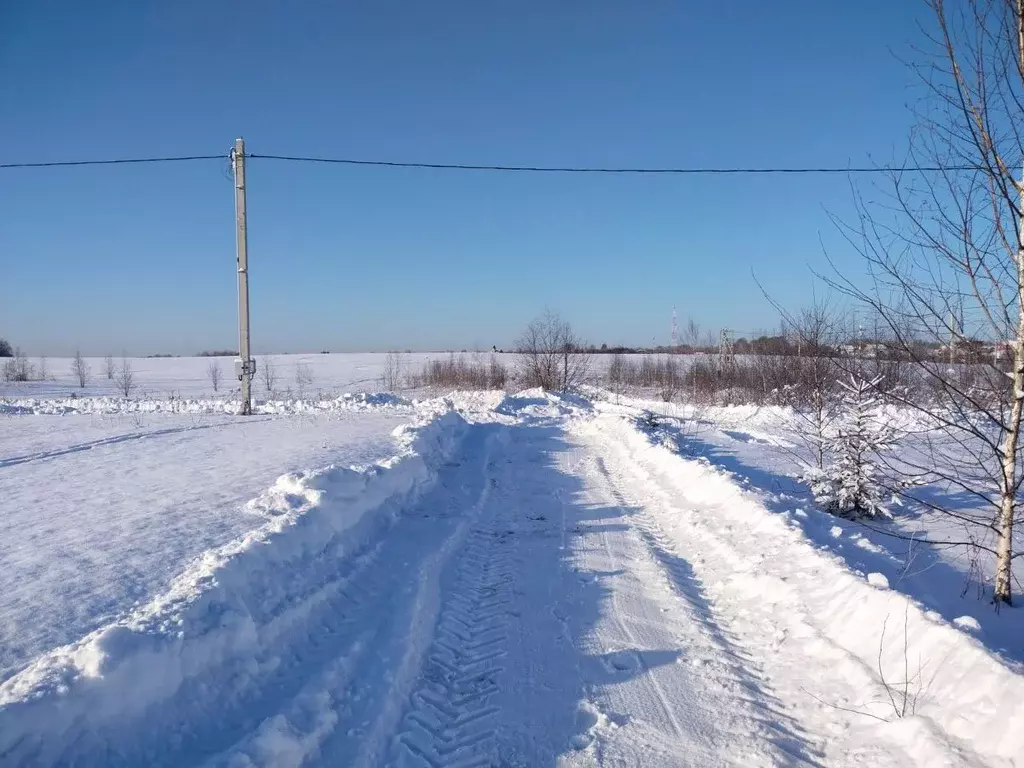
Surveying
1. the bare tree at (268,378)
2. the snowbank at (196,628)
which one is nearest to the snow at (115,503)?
the snowbank at (196,628)

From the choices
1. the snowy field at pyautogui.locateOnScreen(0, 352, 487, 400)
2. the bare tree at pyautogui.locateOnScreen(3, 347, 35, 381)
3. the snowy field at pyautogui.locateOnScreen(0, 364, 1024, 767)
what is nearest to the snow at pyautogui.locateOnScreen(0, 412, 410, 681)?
the snowy field at pyautogui.locateOnScreen(0, 364, 1024, 767)

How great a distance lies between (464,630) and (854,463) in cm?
678

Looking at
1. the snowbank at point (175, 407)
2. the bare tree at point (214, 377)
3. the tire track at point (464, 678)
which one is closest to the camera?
the tire track at point (464, 678)

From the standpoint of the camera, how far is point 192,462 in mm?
9461

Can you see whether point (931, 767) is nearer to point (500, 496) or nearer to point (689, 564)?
point (689, 564)

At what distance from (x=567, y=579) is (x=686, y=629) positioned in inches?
54.9

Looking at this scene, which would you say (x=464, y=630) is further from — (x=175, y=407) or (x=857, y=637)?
(x=175, y=407)

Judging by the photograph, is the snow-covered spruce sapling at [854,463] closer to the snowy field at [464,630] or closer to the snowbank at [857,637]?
the snowy field at [464,630]

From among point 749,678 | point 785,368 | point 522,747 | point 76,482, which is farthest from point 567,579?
point 785,368

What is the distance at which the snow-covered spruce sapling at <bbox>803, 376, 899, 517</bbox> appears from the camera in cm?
866

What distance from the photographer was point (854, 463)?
28.7 ft

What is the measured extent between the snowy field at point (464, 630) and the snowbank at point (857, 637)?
16 millimetres

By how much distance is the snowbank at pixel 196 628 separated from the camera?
275cm

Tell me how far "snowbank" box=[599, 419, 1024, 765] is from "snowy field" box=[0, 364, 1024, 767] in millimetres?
16
